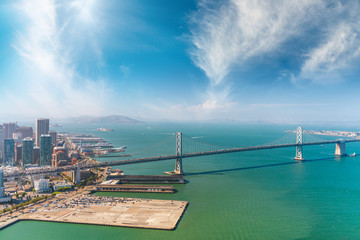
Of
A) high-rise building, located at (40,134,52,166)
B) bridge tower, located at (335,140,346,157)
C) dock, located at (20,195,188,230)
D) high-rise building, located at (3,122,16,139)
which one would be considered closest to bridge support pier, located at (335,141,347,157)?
bridge tower, located at (335,140,346,157)

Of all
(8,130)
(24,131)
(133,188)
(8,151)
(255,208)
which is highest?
(8,130)

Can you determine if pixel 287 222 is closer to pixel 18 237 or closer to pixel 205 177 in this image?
pixel 205 177

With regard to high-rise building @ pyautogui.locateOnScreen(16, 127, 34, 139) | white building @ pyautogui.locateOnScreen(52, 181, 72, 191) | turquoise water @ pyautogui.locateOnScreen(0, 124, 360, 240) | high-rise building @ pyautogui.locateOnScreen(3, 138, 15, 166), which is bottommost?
turquoise water @ pyautogui.locateOnScreen(0, 124, 360, 240)

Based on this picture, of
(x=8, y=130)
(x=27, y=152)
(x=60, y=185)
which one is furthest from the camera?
(x=8, y=130)

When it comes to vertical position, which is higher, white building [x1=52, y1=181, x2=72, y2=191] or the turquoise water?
white building [x1=52, y1=181, x2=72, y2=191]

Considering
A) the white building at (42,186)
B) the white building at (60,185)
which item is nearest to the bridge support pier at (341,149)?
the white building at (60,185)

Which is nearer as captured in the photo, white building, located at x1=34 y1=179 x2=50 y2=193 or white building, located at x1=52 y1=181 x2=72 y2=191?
white building, located at x1=34 y1=179 x2=50 y2=193

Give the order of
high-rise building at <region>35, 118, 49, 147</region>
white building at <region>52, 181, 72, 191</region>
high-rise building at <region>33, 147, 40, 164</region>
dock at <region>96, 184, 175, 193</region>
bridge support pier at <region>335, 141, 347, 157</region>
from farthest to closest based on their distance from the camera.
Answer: high-rise building at <region>35, 118, 49, 147</region>
bridge support pier at <region>335, 141, 347, 157</region>
high-rise building at <region>33, 147, 40, 164</region>
white building at <region>52, 181, 72, 191</region>
dock at <region>96, 184, 175, 193</region>

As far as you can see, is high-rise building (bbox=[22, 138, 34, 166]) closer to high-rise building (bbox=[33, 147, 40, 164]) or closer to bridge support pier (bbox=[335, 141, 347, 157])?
high-rise building (bbox=[33, 147, 40, 164])

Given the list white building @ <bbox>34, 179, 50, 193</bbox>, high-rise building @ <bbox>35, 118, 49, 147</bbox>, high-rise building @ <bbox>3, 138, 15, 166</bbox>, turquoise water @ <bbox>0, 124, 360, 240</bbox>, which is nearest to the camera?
turquoise water @ <bbox>0, 124, 360, 240</bbox>

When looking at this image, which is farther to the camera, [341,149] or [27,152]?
[341,149]

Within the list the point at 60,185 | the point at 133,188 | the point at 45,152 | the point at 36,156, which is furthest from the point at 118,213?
the point at 36,156

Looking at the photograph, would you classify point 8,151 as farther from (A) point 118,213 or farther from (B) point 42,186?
(A) point 118,213

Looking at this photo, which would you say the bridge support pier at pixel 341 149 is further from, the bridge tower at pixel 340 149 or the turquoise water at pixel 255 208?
the turquoise water at pixel 255 208
